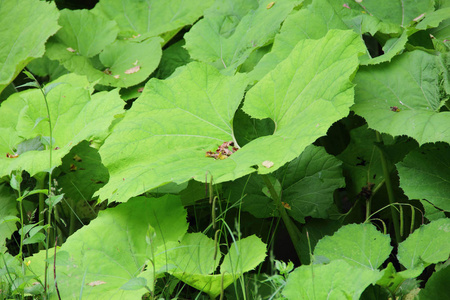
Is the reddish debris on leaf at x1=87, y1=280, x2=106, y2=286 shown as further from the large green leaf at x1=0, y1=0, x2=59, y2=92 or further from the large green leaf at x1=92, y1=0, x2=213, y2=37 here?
the large green leaf at x1=92, y1=0, x2=213, y2=37

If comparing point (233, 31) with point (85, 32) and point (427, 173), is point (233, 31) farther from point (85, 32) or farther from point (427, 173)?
point (427, 173)

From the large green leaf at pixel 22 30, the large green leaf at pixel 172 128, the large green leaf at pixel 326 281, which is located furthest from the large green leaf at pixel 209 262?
the large green leaf at pixel 22 30

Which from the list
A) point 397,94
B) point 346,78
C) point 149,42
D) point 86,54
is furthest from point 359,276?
point 86,54

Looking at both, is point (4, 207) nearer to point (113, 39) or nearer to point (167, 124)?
point (167, 124)

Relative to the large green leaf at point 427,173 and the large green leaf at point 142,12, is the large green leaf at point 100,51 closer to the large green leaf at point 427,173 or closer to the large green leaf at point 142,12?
the large green leaf at point 142,12

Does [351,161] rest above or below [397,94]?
below

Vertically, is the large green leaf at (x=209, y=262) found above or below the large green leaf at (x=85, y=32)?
below

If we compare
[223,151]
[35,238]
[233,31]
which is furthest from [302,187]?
[35,238]

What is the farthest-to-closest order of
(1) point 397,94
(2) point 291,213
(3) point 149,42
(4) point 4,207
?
1. (3) point 149,42
2. (4) point 4,207
3. (2) point 291,213
4. (1) point 397,94
